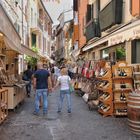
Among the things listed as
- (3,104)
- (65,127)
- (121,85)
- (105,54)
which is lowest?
(65,127)

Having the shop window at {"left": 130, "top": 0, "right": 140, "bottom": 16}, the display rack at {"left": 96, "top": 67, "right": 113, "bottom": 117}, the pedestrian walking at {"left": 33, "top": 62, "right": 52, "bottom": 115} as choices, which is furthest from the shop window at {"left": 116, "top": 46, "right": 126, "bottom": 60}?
the pedestrian walking at {"left": 33, "top": 62, "right": 52, "bottom": 115}

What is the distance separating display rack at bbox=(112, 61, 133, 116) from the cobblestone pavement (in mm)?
507

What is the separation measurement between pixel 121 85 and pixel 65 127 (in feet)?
9.30

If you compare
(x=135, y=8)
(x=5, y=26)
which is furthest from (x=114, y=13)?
(x=5, y=26)

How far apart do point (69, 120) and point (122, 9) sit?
6062mm

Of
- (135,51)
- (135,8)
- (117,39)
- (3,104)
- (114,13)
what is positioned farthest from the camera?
(114,13)

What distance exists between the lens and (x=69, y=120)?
1190cm

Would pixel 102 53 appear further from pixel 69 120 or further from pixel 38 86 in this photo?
pixel 69 120

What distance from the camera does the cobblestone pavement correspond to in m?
9.29

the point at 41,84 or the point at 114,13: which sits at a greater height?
the point at 114,13

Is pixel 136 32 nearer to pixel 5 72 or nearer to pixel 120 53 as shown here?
pixel 120 53

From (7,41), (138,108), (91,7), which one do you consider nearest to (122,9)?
(7,41)

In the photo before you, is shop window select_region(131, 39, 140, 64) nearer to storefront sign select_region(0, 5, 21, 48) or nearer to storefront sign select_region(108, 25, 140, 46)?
storefront sign select_region(108, 25, 140, 46)

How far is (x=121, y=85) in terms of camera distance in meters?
12.6
